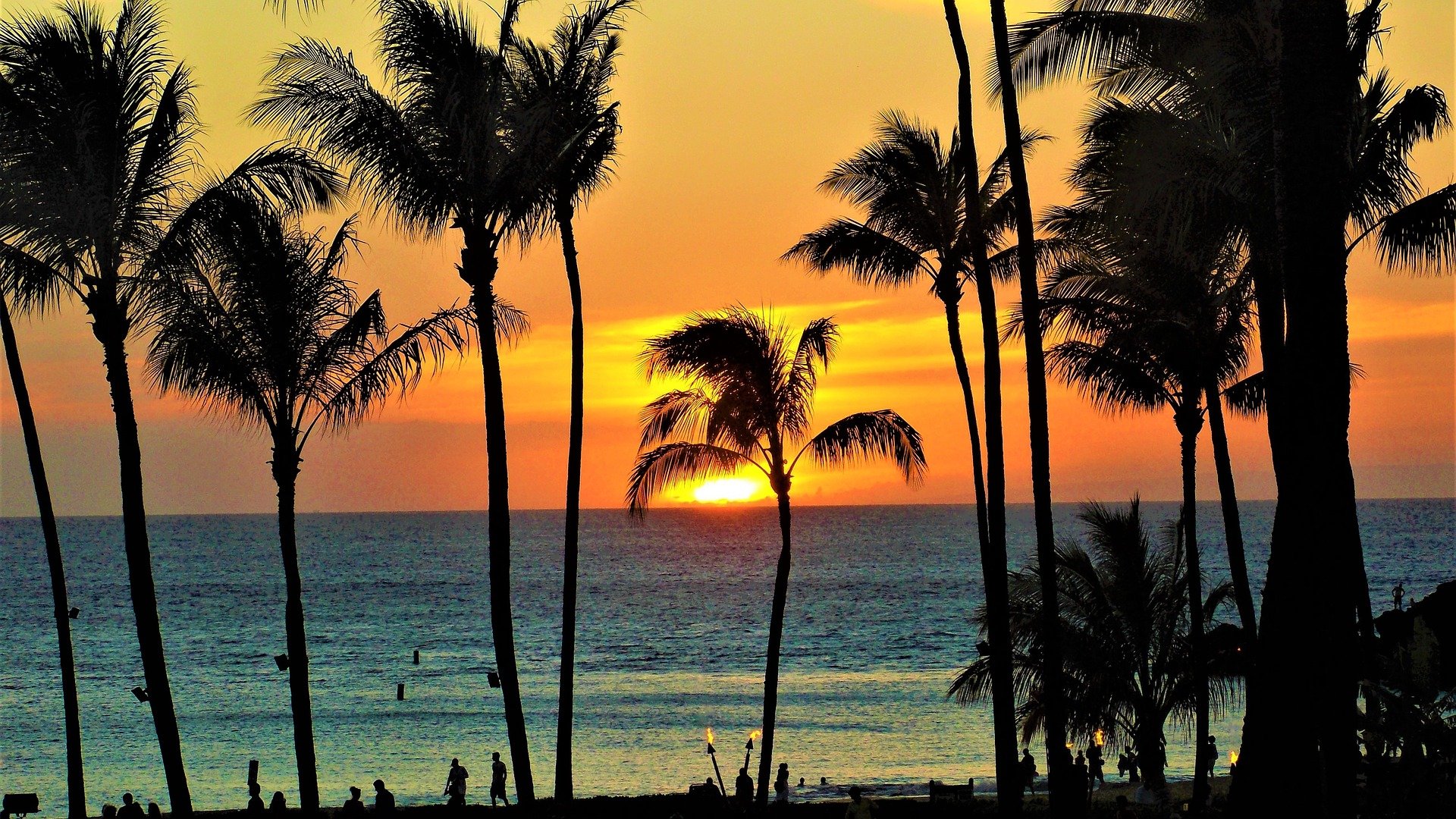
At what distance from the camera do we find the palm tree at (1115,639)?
78.0 feet

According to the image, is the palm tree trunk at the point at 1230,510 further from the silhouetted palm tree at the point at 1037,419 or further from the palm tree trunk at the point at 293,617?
the palm tree trunk at the point at 293,617

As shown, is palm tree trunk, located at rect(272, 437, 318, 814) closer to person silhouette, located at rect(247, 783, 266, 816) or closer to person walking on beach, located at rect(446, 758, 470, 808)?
person silhouette, located at rect(247, 783, 266, 816)

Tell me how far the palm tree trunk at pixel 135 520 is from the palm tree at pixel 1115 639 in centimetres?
1310

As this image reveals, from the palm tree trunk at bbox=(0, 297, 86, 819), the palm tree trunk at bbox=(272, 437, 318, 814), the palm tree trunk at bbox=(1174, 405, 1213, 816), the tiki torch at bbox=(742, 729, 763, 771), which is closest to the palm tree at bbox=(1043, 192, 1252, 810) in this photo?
the palm tree trunk at bbox=(1174, 405, 1213, 816)

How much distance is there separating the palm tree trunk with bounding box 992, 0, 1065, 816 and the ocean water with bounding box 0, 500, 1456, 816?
59.0ft

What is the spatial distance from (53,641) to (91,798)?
54.3 metres

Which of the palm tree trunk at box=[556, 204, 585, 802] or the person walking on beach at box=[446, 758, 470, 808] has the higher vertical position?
the palm tree trunk at box=[556, 204, 585, 802]

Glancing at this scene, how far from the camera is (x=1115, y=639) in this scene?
24.2 m

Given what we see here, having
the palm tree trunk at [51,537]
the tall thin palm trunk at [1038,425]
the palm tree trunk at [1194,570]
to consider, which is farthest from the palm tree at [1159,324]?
the palm tree trunk at [51,537]

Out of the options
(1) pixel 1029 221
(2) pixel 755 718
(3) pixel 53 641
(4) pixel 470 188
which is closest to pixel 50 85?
(4) pixel 470 188

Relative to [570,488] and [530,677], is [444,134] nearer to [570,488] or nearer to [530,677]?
[570,488]

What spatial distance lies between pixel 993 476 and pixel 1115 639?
627 centimetres

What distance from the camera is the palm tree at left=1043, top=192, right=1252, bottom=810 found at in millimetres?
20766

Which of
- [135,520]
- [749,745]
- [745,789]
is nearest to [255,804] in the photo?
[745,789]
